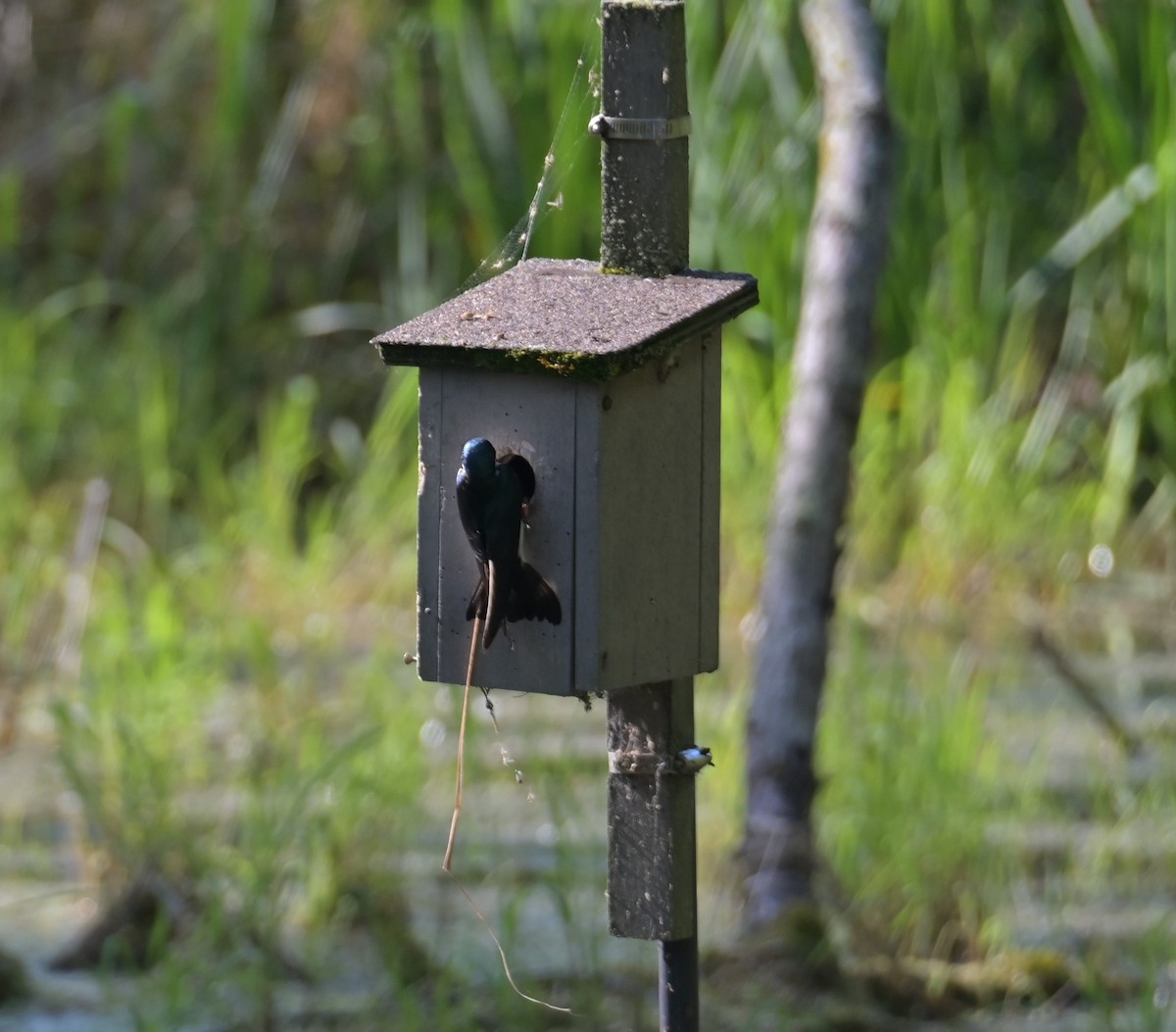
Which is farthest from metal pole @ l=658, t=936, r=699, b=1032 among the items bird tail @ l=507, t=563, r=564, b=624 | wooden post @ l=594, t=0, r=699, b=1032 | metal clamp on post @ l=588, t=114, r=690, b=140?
metal clamp on post @ l=588, t=114, r=690, b=140

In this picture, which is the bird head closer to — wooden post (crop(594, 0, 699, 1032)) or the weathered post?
the weathered post

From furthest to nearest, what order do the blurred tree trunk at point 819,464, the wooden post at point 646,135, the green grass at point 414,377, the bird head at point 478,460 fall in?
the green grass at point 414,377
the blurred tree trunk at point 819,464
the wooden post at point 646,135
the bird head at point 478,460

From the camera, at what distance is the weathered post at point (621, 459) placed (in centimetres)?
196

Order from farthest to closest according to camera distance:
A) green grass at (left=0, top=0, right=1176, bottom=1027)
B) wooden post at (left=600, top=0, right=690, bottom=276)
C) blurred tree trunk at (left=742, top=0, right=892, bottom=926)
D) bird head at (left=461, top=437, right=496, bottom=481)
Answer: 1. green grass at (left=0, top=0, right=1176, bottom=1027)
2. blurred tree trunk at (left=742, top=0, right=892, bottom=926)
3. wooden post at (left=600, top=0, right=690, bottom=276)
4. bird head at (left=461, top=437, right=496, bottom=481)

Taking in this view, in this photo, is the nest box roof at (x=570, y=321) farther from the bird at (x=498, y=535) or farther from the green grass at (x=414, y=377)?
the green grass at (x=414, y=377)

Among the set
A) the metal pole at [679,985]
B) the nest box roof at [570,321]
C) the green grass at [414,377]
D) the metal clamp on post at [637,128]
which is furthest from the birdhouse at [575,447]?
the green grass at [414,377]

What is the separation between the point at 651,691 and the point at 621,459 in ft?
0.92

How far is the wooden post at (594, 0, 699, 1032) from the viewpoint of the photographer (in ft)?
6.73

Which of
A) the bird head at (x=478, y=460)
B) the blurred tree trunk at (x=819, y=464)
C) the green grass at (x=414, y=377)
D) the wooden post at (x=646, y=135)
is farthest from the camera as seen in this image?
the green grass at (x=414, y=377)

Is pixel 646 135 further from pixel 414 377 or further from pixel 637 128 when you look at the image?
pixel 414 377

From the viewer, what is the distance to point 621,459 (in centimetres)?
199

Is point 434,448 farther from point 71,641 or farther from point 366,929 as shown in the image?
point 71,641

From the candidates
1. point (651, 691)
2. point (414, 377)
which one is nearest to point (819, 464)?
point (651, 691)

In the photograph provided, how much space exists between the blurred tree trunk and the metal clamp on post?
1.10m
